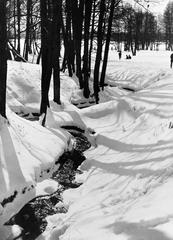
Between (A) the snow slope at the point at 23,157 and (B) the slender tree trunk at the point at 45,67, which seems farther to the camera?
(B) the slender tree trunk at the point at 45,67

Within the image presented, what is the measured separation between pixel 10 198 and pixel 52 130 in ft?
14.0

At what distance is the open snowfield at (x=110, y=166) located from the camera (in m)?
4.86

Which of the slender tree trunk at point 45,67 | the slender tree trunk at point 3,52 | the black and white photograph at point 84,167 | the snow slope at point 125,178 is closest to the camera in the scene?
the snow slope at point 125,178

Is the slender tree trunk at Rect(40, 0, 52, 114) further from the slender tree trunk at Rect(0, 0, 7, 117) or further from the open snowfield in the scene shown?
the slender tree trunk at Rect(0, 0, 7, 117)

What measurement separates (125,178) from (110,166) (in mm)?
1203

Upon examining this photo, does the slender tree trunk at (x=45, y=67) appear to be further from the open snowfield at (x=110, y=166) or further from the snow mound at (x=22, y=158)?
the snow mound at (x=22, y=158)

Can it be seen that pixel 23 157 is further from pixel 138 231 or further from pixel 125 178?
pixel 138 231

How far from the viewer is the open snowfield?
4863 millimetres

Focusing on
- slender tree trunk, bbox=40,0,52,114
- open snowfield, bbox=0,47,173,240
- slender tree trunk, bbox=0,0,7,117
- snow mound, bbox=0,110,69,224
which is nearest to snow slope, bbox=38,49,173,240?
open snowfield, bbox=0,47,173,240

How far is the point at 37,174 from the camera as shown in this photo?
7.85 m

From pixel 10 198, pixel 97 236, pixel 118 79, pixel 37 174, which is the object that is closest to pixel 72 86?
pixel 118 79

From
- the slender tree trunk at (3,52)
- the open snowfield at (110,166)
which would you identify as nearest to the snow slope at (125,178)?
the open snowfield at (110,166)

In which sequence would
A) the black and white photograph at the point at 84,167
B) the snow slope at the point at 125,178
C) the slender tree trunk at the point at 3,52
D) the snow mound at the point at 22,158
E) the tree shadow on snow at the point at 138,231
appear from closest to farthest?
the tree shadow on snow at the point at 138,231
the snow slope at the point at 125,178
the black and white photograph at the point at 84,167
the snow mound at the point at 22,158
the slender tree trunk at the point at 3,52

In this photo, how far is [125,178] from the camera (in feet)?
24.9
